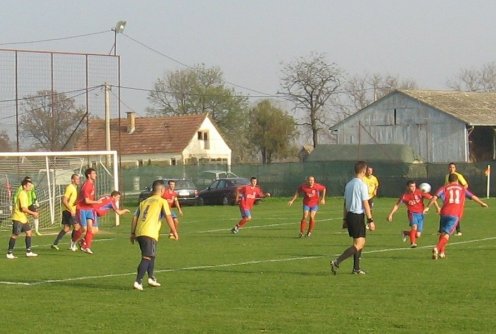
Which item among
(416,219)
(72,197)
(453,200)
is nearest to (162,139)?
(72,197)

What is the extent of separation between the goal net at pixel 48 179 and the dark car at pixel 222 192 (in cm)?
1291

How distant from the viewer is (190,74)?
3536 inches

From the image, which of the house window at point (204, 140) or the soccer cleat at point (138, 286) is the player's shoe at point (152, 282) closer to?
the soccer cleat at point (138, 286)

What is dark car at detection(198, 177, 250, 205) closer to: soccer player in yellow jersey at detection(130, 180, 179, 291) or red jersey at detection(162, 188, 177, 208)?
red jersey at detection(162, 188, 177, 208)

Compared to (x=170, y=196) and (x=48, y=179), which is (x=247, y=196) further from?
(x=48, y=179)

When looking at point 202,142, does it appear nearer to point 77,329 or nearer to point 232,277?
point 232,277

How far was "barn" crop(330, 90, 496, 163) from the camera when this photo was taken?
217 feet

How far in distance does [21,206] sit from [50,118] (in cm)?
1739

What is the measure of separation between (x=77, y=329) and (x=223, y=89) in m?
79.3

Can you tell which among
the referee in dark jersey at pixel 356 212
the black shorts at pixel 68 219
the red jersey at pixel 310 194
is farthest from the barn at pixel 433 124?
the referee in dark jersey at pixel 356 212

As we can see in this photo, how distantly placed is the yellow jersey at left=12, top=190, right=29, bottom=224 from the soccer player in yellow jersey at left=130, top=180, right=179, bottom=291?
280 inches

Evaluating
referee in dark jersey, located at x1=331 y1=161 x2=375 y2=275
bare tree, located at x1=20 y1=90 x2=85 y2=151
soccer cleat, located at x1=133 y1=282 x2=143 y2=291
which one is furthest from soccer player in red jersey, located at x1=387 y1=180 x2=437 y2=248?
bare tree, located at x1=20 y1=90 x2=85 y2=151

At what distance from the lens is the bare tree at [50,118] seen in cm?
3666

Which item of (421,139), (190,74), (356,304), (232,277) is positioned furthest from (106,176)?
(190,74)
